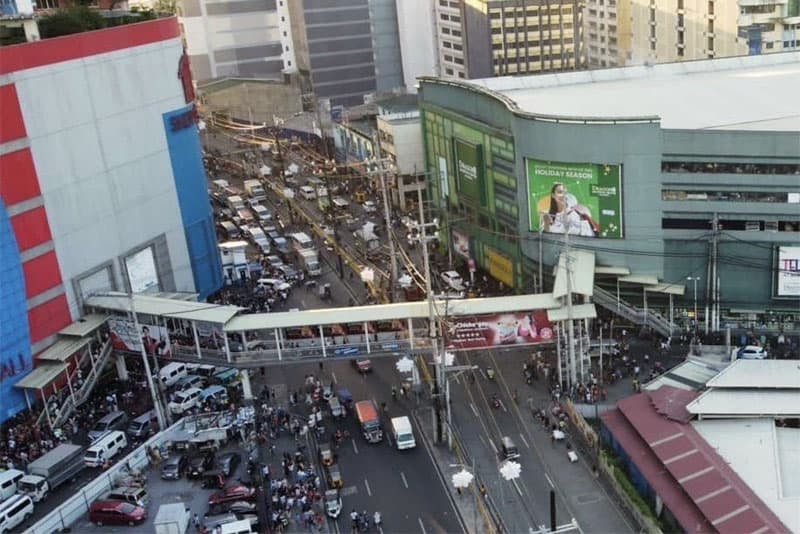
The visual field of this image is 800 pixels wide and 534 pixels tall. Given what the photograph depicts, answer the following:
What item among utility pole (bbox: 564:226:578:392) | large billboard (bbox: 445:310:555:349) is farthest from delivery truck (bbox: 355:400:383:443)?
utility pole (bbox: 564:226:578:392)

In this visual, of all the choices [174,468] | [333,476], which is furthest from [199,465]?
[333,476]

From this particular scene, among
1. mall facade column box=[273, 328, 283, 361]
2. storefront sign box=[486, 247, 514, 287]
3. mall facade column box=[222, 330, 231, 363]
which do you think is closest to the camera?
mall facade column box=[273, 328, 283, 361]

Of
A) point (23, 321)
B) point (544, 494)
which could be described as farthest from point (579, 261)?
point (23, 321)

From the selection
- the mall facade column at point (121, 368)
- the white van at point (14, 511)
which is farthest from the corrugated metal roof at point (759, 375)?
the mall facade column at point (121, 368)

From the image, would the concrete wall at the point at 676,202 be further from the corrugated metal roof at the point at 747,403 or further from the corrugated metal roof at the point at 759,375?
the corrugated metal roof at the point at 747,403

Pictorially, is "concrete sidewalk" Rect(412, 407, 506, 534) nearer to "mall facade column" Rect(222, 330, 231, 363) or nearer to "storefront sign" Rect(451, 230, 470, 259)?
"mall facade column" Rect(222, 330, 231, 363)

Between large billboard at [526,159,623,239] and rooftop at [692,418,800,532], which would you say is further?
large billboard at [526,159,623,239]

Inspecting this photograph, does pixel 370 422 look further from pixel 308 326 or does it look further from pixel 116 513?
pixel 116 513
